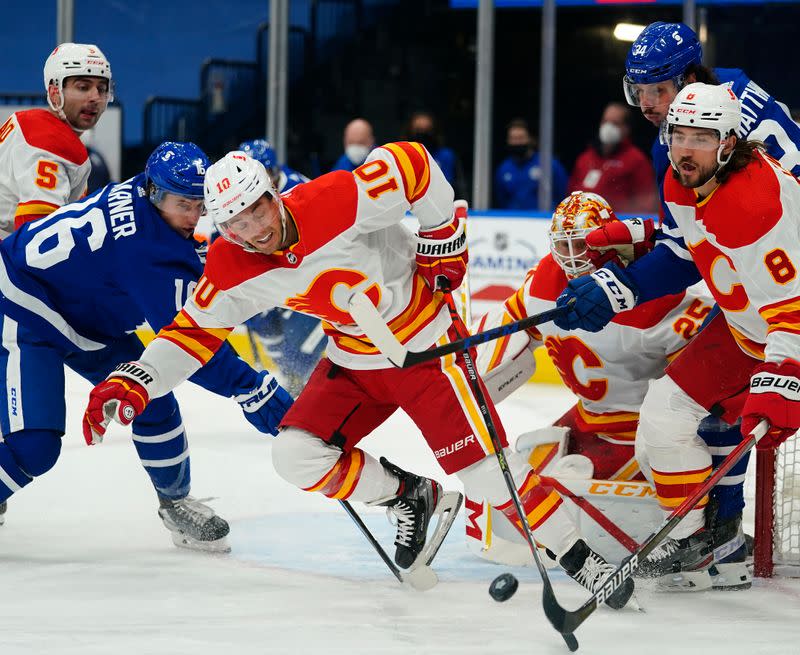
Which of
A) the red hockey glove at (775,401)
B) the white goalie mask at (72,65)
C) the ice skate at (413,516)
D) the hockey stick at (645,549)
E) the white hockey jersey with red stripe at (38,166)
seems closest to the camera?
the hockey stick at (645,549)

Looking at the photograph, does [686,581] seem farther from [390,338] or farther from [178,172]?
[178,172]

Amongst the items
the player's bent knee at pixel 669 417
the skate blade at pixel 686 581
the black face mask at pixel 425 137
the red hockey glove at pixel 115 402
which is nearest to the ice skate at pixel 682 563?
the skate blade at pixel 686 581

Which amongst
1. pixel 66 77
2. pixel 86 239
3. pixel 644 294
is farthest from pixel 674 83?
pixel 66 77

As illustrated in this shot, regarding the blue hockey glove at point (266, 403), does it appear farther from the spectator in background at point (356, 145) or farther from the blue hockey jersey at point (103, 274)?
the spectator in background at point (356, 145)

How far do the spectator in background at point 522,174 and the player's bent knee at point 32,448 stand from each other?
3660 mm

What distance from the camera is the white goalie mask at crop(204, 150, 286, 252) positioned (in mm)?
2500

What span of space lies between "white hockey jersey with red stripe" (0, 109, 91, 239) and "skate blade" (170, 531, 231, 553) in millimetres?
922

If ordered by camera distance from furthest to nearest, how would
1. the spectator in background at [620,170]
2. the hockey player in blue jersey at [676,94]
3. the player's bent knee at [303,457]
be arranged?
the spectator in background at [620,170]
the hockey player in blue jersey at [676,94]
the player's bent knee at [303,457]

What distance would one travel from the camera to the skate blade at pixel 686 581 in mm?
2738

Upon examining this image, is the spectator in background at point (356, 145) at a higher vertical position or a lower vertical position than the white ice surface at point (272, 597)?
higher

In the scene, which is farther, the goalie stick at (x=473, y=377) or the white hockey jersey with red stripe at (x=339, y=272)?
the white hockey jersey with red stripe at (x=339, y=272)

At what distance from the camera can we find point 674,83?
9.62 feet

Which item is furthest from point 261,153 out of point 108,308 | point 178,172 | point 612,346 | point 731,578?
point 731,578

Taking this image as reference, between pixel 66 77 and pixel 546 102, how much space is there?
330 cm
